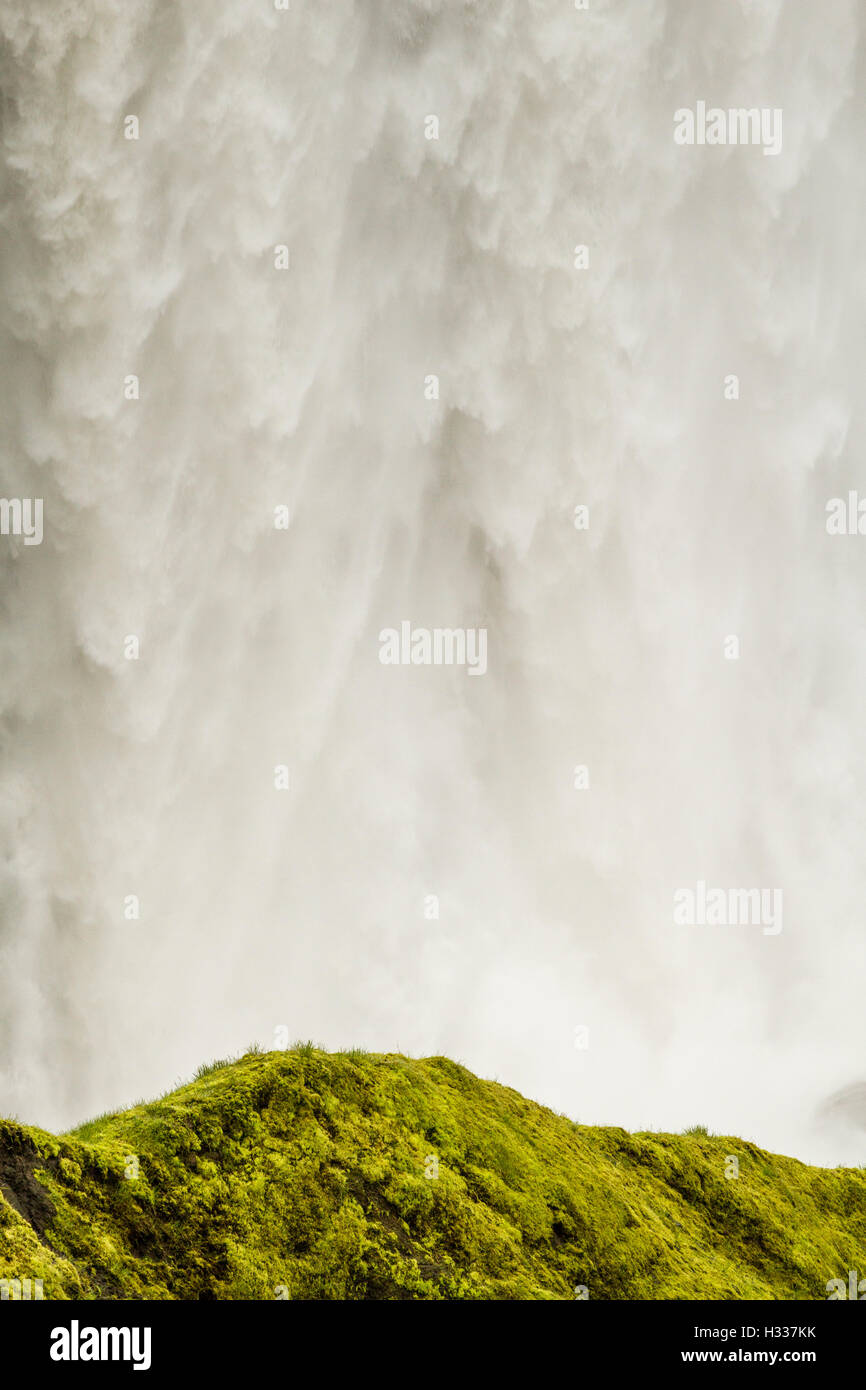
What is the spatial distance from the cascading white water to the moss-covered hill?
24.3 metres

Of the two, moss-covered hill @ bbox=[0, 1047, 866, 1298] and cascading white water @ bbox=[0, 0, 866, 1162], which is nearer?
moss-covered hill @ bbox=[0, 1047, 866, 1298]

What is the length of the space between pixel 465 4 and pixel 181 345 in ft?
42.5

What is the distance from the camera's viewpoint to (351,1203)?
7.13 metres

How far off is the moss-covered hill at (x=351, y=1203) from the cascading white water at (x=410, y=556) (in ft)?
79.8

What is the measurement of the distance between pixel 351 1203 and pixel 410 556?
31857 mm

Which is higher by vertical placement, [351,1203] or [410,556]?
[410,556]

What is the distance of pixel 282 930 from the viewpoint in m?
35.0

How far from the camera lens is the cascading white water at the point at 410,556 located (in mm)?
31672

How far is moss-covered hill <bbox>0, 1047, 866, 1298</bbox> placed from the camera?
20.7 feet

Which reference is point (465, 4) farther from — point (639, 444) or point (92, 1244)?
point (92, 1244)

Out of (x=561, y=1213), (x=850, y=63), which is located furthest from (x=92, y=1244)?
(x=850, y=63)

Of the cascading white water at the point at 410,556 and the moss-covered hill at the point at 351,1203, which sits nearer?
the moss-covered hill at the point at 351,1203

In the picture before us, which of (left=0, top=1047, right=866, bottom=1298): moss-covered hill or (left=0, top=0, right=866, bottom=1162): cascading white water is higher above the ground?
(left=0, top=0, right=866, bottom=1162): cascading white water

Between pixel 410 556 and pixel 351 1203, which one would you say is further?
pixel 410 556
